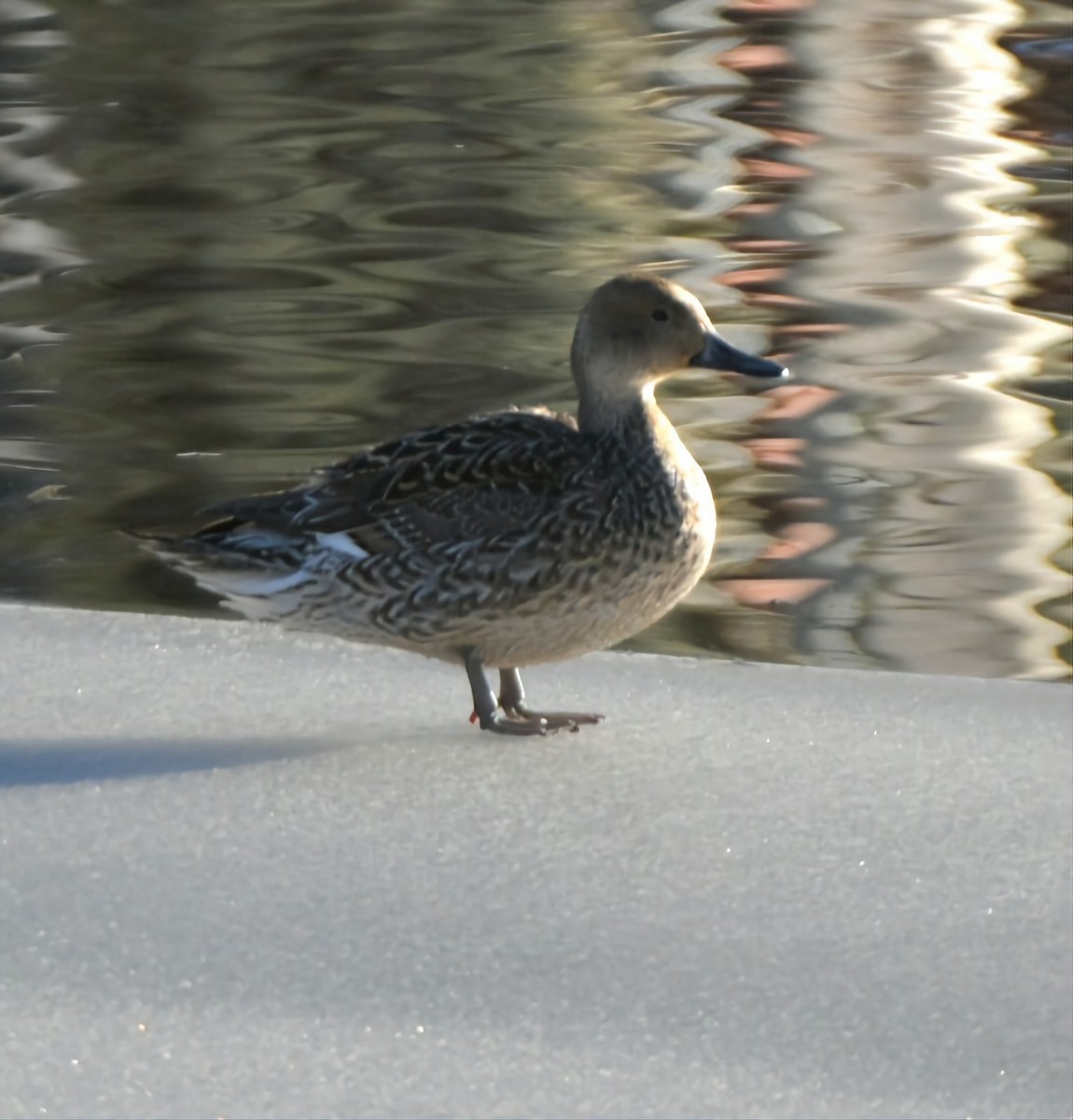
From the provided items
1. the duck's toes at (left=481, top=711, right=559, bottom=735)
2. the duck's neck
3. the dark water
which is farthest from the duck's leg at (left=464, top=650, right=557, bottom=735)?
the dark water

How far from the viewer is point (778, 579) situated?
470 cm

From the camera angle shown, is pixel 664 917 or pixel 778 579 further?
pixel 778 579

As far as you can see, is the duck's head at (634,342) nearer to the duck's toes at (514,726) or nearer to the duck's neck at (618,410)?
the duck's neck at (618,410)

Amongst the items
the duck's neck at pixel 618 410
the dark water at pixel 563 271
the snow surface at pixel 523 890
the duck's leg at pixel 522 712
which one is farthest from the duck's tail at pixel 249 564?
the dark water at pixel 563 271

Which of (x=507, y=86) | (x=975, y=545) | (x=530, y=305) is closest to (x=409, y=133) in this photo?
(x=507, y=86)

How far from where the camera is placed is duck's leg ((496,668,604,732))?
134 inches

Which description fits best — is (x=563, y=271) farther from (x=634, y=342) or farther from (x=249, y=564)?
(x=249, y=564)

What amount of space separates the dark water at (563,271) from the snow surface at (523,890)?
863 mm

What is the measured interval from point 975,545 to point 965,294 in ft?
7.36

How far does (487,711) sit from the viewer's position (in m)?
3.32

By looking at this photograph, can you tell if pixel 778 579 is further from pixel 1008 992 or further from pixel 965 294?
pixel 965 294

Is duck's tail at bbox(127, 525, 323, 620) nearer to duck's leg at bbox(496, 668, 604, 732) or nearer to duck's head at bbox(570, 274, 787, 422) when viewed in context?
duck's leg at bbox(496, 668, 604, 732)

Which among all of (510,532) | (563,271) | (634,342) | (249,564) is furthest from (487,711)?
(563,271)

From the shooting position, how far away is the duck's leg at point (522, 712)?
11.1 ft
